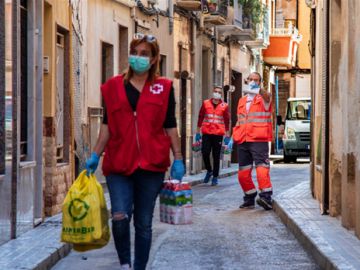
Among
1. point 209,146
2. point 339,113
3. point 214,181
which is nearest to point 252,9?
point 209,146

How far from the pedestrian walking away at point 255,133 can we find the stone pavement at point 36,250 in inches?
145

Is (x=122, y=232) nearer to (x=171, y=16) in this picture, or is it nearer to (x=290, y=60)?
(x=171, y=16)

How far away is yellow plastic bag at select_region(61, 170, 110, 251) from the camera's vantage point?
28.4 feet

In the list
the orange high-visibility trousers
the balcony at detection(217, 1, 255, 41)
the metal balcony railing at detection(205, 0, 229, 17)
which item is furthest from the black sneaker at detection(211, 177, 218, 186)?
the balcony at detection(217, 1, 255, 41)

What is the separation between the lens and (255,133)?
53.0 ft

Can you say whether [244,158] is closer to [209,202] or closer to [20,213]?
[209,202]

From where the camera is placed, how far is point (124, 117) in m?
8.77

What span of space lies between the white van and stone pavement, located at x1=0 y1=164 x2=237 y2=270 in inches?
1110

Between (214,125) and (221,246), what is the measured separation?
11.9m

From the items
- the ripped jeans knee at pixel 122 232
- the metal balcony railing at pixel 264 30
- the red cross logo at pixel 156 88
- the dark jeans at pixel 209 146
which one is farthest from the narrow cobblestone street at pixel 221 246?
the metal balcony railing at pixel 264 30

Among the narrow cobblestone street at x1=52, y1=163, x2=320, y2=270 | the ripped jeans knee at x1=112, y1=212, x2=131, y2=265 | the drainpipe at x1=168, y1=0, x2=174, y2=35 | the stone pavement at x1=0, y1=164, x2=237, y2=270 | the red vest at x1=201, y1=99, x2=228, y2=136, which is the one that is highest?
the drainpipe at x1=168, y1=0, x2=174, y2=35

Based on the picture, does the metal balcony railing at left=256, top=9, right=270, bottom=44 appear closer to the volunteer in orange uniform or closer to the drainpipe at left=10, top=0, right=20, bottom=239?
the volunteer in orange uniform

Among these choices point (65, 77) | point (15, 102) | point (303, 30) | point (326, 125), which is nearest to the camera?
point (15, 102)

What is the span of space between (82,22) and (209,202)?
3563 millimetres
